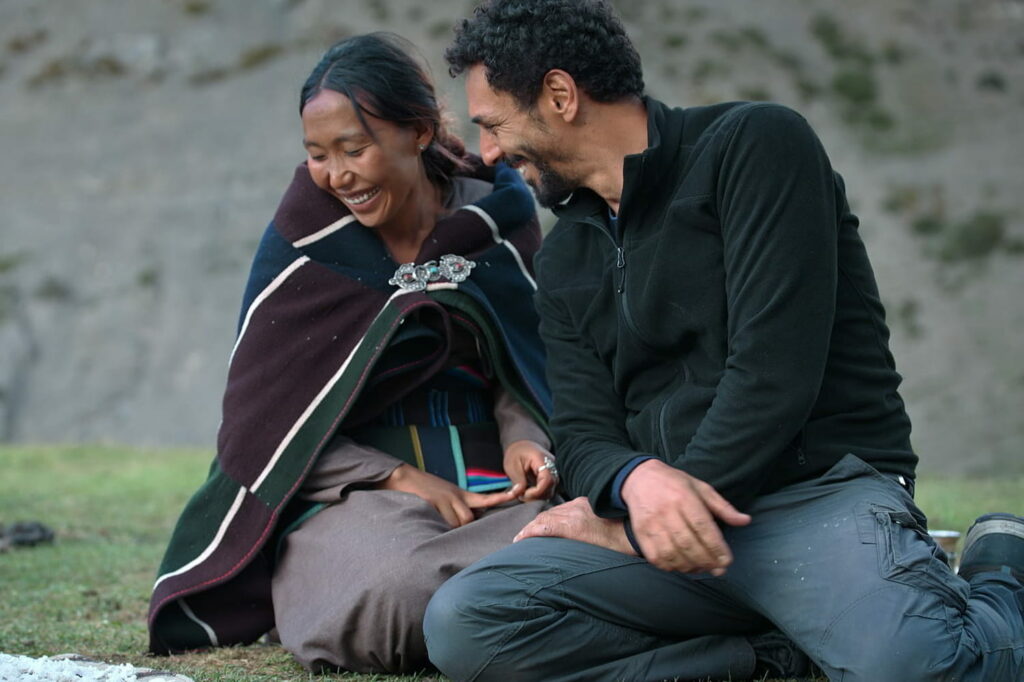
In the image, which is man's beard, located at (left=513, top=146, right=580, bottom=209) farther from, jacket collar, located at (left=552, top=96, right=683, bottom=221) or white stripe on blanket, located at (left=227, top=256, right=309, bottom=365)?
white stripe on blanket, located at (left=227, top=256, right=309, bottom=365)

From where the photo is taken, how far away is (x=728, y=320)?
2912 millimetres

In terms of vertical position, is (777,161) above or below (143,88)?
below

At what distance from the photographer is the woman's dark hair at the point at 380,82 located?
3.83 meters

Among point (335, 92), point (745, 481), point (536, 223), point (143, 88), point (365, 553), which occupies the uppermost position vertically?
point (143, 88)

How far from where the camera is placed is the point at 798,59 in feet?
80.5

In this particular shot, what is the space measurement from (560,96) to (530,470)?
1.20 metres

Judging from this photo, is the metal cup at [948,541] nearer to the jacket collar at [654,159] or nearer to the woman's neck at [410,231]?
the jacket collar at [654,159]

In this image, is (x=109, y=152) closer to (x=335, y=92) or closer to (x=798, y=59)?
(x=798, y=59)

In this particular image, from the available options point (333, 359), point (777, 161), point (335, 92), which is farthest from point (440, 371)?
point (777, 161)

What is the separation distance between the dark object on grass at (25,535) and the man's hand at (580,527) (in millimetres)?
3600

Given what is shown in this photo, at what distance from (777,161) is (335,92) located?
156 cm

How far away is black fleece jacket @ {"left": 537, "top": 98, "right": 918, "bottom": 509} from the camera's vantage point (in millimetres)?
2758

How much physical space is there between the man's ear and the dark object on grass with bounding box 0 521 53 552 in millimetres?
3907

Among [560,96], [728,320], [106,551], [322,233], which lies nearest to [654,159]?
[560,96]
